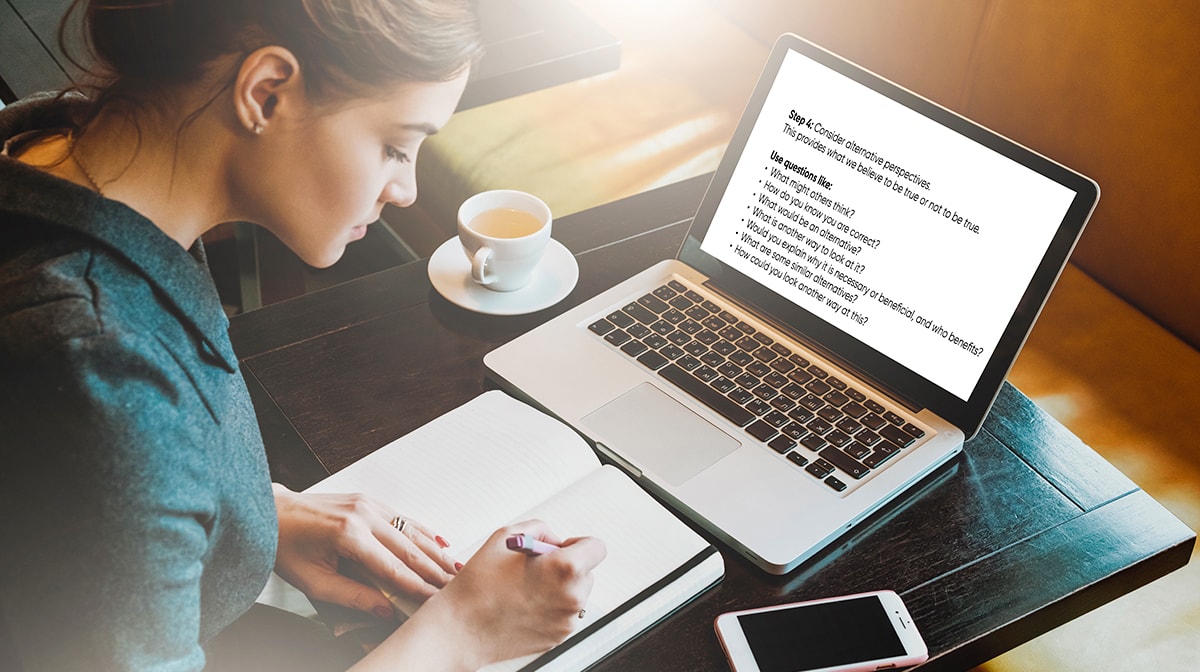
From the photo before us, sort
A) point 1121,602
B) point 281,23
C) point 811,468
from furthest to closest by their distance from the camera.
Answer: point 1121,602 → point 811,468 → point 281,23

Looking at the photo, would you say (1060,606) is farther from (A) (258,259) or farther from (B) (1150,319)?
(A) (258,259)

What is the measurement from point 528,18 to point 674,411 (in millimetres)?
785

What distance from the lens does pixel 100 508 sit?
1.55ft

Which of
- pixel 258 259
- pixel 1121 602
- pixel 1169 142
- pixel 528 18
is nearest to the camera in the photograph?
pixel 1121 602

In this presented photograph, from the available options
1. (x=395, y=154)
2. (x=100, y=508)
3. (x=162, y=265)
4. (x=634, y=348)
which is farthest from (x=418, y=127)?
(x=634, y=348)

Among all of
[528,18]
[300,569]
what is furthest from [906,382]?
[528,18]

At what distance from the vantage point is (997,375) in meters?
0.82

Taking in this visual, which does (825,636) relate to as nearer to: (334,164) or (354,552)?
(354,552)

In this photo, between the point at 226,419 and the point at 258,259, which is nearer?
the point at 226,419

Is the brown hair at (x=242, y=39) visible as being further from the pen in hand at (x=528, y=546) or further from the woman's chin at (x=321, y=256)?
the pen in hand at (x=528, y=546)

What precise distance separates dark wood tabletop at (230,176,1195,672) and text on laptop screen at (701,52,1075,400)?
0.32ft

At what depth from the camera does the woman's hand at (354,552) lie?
70 centimetres

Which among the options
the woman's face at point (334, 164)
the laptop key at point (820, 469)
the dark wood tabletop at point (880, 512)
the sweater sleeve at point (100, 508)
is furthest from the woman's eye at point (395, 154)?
the laptop key at point (820, 469)

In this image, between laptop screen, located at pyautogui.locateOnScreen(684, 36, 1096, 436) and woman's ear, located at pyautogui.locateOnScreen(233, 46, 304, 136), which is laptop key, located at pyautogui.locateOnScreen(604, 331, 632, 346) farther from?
woman's ear, located at pyautogui.locateOnScreen(233, 46, 304, 136)
